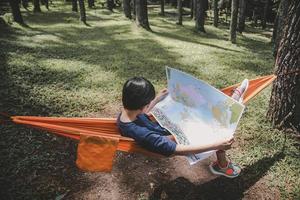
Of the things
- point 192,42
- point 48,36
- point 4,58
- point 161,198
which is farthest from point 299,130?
point 48,36

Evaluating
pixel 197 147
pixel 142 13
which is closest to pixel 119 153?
pixel 197 147

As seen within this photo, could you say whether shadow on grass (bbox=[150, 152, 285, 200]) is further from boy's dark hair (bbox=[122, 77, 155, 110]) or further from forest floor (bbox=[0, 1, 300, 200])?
boy's dark hair (bbox=[122, 77, 155, 110])

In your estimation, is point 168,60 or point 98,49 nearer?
point 168,60

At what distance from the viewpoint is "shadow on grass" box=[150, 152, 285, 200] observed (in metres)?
→ 3.78

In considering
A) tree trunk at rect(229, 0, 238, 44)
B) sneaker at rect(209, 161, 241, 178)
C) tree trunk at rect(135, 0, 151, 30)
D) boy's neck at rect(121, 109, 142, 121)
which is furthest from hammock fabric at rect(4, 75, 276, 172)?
tree trunk at rect(135, 0, 151, 30)

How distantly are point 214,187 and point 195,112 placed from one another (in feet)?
3.65

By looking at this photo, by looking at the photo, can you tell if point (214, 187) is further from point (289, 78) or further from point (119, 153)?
point (289, 78)

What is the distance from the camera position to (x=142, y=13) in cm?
1644

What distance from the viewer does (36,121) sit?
3.17m

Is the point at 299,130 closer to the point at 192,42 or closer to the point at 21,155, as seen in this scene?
the point at 21,155

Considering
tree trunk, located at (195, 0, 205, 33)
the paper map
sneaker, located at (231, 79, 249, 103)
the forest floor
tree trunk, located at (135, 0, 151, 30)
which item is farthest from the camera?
tree trunk, located at (195, 0, 205, 33)

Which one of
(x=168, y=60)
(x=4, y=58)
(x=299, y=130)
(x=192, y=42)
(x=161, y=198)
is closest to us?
(x=161, y=198)

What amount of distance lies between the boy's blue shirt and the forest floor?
1.08m

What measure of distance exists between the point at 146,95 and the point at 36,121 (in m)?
1.21
